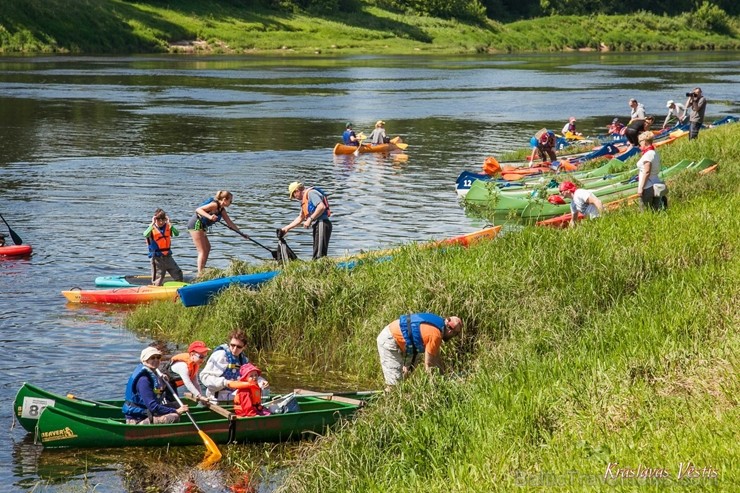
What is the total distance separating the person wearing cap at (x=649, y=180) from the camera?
2100 cm

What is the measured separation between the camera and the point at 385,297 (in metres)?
17.5

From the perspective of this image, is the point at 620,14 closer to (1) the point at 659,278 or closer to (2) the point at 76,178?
(2) the point at 76,178

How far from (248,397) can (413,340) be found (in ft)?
7.83

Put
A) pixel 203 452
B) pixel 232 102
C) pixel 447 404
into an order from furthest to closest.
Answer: pixel 232 102 → pixel 203 452 → pixel 447 404

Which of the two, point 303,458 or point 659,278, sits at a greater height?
point 659,278

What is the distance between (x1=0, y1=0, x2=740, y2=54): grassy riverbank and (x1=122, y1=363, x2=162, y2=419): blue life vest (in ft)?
277

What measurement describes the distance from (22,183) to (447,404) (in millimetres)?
26955

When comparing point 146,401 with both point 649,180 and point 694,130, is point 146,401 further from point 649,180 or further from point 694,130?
point 694,130

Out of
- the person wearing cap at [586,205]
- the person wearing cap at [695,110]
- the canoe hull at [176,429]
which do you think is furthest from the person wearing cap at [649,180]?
the person wearing cap at [695,110]

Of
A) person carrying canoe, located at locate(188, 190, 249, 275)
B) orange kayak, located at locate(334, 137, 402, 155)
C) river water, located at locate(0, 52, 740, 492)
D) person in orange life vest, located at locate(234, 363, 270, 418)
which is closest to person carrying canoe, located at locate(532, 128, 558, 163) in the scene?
river water, located at locate(0, 52, 740, 492)

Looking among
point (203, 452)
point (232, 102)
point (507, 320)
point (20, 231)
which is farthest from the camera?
point (232, 102)

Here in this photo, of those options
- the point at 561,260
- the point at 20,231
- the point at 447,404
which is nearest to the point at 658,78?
the point at 20,231

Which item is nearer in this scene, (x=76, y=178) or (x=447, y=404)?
(x=447, y=404)

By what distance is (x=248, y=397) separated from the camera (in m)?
14.8
